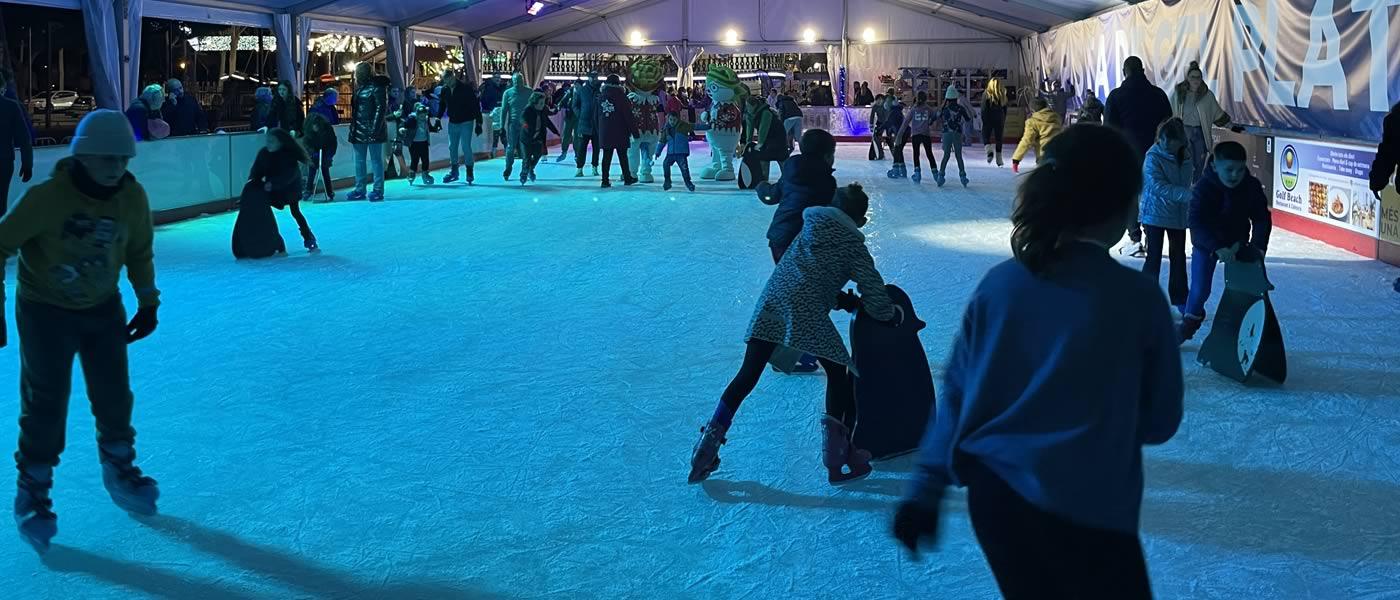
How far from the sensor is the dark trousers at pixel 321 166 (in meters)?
11.8

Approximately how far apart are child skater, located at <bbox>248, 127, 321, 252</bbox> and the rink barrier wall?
2371mm

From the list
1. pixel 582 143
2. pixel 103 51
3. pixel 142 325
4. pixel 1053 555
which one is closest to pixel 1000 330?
pixel 1053 555

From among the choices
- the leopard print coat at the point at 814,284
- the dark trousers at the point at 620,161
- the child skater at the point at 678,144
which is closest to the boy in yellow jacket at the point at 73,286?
the leopard print coat at the point at 814,284

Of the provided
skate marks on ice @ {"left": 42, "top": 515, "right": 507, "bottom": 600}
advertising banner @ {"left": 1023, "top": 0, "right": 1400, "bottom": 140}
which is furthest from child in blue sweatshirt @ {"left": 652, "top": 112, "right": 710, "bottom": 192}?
skate marks on ice @ {"left": 42, "top": 515, "right": 507, "bottom": 600}

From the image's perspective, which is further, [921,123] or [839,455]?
[921,123]

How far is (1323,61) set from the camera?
30.4ft

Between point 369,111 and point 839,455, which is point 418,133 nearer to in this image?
point 369,111

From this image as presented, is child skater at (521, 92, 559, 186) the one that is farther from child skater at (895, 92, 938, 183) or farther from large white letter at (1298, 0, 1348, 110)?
large white letter at (1298, 0, 1348, 110)

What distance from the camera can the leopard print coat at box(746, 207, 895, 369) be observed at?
3291 mm

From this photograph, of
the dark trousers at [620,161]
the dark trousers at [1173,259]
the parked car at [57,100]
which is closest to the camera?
the dark trousers at [1173,259]

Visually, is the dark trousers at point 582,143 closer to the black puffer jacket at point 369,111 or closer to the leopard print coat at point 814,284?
the black puffer jacket at point 369,111

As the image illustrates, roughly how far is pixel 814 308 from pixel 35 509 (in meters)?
2.03

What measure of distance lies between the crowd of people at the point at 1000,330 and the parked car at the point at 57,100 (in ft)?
35.2

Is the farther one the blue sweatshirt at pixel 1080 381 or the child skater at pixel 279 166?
the child skater at pixel 279 166
